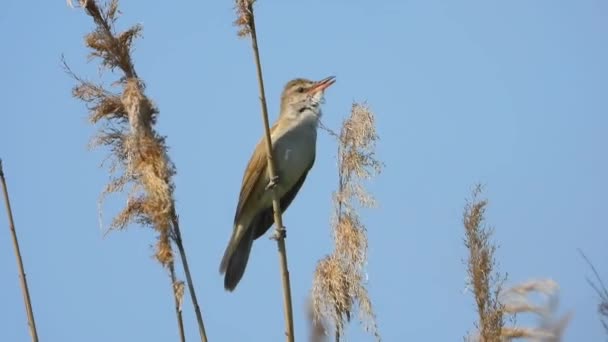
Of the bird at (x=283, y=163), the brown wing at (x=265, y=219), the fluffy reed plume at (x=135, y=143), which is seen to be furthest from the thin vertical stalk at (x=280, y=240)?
the brown wing at (x=265, y=219)

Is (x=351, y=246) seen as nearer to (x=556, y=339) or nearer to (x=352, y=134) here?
(x=352, y=134)

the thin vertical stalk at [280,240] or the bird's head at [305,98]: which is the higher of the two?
the bird's head at [305,98]

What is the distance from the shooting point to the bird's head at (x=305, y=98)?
616cm

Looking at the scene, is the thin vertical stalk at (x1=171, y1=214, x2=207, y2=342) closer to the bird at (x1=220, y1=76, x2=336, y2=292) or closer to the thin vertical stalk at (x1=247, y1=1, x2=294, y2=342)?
the thin vertical stalk at (x1=247, y1=1, x2=294, y2=342)

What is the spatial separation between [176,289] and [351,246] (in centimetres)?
98

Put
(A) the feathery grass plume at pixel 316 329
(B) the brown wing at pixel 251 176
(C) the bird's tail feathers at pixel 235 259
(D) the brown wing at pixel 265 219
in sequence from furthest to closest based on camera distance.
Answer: (D) the brown wing at pixel 265 219 → (B) the brown wing at pixel 251 176 → (C) the bird's tail feathers at pixel 235 259 → (A) the feathery grass plume at pixel 316 329

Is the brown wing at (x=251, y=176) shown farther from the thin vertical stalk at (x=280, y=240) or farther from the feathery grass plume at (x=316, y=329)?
the thin vertical stalk at (x=280, y=240)

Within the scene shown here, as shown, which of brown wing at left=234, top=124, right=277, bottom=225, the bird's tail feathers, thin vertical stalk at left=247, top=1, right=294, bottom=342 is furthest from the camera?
brown wing at left=234, top=124, right=277, bottom=225

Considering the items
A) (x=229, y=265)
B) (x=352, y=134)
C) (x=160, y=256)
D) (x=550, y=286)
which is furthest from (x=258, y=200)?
(x=160, y=256)

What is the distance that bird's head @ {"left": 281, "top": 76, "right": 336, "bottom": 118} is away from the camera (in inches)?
243

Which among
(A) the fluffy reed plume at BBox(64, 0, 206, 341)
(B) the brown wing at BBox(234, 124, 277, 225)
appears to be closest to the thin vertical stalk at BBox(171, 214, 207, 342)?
(A) the fluffy reed plume at BBox(64, 0, 206, 341)

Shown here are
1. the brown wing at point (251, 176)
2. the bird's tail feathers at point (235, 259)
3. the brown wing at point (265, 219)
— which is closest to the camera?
the bird's tail feathers at point (235, 259)

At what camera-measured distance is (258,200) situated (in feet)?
19.6

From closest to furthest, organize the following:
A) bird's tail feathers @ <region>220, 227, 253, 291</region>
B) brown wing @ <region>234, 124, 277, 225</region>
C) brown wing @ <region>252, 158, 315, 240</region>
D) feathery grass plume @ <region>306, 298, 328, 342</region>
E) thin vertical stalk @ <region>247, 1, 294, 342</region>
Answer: thin vertical stalk @ <region>247, 1, 294, 342</region> < feathery grass plume @ <region>306, 298, 328, 342</region> < bird's tail feathers @ <region>220, 227, 253, 291</region> < brown wing @ <region>234, 124, 277, 225</region> < brown wing @ <region>252, 158, 315, 240</region>
